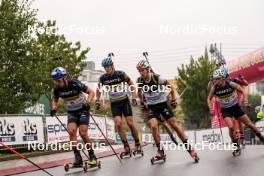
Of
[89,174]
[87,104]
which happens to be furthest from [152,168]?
[87,104]

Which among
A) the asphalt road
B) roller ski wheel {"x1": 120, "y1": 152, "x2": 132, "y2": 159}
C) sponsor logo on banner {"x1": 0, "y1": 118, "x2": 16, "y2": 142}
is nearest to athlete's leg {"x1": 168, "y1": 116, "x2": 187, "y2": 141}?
the asphalt road

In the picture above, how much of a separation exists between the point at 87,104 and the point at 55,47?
22553 mm

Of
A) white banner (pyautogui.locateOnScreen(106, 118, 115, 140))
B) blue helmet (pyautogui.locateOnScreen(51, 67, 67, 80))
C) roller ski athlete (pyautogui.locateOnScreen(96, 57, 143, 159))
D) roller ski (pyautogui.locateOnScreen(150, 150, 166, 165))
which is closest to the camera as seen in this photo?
blue helmet (pyautogui.locateOnScreen(51, 67, 67, 80))

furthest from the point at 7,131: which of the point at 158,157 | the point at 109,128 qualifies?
the point at 109,128

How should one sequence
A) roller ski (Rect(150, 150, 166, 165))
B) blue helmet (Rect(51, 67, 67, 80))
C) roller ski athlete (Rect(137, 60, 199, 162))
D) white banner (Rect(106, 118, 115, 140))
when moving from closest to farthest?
blue helmet (Rect(51, 67, 67, 80)) < roller ski athlete (Rect(137, 60, 199, 162)) < roller ski (Rect(150, 150, 166, 165)) < white banner (Rect(106, 118, 115, 140))

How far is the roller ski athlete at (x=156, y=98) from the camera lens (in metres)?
10.8

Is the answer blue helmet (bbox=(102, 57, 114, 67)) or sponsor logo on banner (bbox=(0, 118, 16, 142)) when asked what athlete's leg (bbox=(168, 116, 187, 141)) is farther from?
sponsor logo on banner (bbox=(0, 118, 16, 142))

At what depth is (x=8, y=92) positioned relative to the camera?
73.3 feet

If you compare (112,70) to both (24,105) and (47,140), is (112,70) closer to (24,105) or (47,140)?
(47,140)

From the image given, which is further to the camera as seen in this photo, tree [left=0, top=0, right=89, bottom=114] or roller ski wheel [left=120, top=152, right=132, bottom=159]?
tree [left=0, top=0, right=89, bottom=114]

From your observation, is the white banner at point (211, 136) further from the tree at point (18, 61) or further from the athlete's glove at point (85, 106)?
the athlete's glove at point (85, 106)

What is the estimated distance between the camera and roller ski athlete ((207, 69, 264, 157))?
1188 cm

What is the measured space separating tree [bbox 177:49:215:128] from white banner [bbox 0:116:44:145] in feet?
113

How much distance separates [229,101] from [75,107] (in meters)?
4.10
